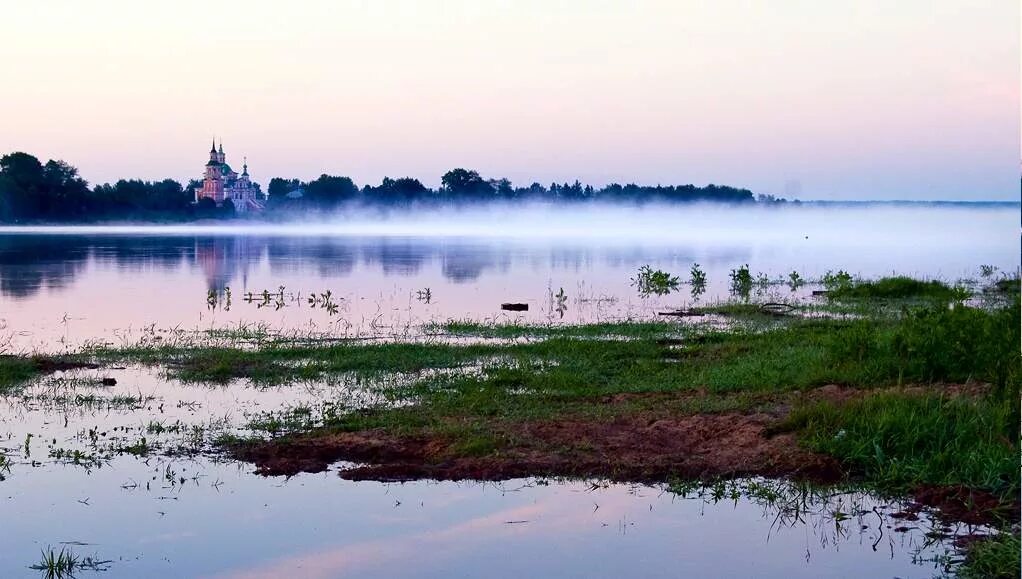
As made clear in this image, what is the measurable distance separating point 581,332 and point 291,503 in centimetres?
959

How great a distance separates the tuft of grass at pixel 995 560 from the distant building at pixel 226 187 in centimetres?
15904

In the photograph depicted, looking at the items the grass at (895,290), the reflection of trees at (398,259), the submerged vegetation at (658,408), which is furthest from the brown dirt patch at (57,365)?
the reflection of trees at (398,259)

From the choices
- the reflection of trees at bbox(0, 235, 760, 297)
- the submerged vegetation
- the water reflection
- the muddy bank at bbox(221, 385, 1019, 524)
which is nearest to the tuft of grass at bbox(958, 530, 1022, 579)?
the submerged vegetation

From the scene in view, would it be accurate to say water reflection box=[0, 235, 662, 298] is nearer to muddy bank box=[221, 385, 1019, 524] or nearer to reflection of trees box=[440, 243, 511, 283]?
reflection of trees box=[440, 243, 511, 283]

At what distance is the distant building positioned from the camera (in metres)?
163

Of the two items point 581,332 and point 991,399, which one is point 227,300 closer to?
point 581,332

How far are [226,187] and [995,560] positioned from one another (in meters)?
170

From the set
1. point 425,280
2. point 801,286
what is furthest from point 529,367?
point 425,280

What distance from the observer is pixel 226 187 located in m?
168

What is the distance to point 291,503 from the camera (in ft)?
27.0

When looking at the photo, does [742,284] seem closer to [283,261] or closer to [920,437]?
[920,437]

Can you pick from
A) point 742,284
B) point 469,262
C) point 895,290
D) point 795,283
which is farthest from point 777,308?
point 469,262

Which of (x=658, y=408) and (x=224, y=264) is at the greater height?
(x=658, y=408)

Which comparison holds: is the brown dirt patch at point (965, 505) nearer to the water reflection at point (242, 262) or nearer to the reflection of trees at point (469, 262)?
the water reflection at point (242, 262)
